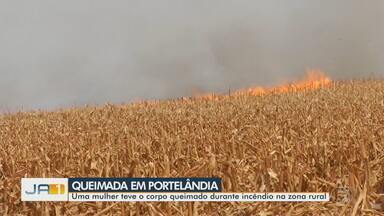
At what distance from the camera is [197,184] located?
3.99m

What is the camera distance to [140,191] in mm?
3945

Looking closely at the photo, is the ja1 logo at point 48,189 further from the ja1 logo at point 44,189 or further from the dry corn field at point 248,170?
the dry corn field at point 248,170

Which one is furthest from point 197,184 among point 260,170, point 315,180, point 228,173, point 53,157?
point 53,157

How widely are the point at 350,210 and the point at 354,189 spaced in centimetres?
28

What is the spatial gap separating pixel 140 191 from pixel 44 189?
0.81 meters

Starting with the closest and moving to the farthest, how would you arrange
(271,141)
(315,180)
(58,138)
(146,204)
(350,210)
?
(350,210)
(146,204)
(315,180)
(271,141)
(58,138)

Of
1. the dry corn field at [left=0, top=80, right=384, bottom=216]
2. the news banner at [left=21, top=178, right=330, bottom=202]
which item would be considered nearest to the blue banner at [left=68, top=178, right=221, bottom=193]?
the news banner at [left=21, top=178, right=330, bottom=202]

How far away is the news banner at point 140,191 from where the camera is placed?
354 centimetres

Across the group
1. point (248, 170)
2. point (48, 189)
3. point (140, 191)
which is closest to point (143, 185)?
point (140, 191)

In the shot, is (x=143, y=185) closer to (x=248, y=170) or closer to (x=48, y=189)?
(x=48, y=189)

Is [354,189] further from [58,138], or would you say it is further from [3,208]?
[58,138]

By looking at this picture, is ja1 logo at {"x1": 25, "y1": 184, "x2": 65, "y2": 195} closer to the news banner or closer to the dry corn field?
the news banner

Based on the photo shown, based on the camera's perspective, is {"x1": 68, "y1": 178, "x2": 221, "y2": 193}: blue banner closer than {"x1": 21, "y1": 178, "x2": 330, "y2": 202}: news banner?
No

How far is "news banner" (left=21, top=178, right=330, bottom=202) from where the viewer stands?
3535mm
